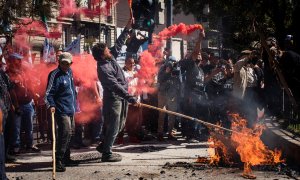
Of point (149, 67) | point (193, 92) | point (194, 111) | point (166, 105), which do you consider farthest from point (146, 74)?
point (194, 111)

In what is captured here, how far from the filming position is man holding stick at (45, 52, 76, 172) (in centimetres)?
745

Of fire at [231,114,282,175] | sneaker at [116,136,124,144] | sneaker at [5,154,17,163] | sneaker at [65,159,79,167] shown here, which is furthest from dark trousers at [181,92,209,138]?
sneaker at [5,154,17,163]

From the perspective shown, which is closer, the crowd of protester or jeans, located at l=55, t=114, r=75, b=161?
jeans, located at l=55, t=114, r=75, b=161

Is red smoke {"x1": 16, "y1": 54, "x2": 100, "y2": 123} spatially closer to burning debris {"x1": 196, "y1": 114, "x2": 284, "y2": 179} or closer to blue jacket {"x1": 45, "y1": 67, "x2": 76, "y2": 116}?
blue jacket {"x1": 45, "y1": 67, "x2": 76, "y2": 116}

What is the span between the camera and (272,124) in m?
9.21

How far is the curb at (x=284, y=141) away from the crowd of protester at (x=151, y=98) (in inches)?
54.9

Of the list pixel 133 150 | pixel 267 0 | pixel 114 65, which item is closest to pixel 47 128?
pixel 133 150

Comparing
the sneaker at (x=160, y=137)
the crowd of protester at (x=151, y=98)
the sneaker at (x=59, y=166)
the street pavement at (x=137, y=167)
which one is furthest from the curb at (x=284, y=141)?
the sneaker at (x=59, y=166)

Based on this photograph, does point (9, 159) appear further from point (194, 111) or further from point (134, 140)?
point (194, 111)

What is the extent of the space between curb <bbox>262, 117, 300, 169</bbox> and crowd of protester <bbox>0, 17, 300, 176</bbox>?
139 centimetres

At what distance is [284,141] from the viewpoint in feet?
25.4

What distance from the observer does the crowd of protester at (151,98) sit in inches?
326

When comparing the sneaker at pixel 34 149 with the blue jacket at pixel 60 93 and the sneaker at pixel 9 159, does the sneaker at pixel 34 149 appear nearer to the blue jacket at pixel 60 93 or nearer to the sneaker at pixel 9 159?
the sneaker at pixel 9 159

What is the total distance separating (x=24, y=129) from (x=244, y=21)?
13310mm
